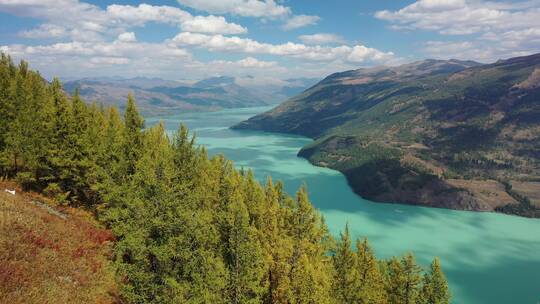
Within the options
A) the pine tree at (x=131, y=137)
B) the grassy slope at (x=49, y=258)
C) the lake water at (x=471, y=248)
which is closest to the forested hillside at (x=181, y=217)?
the pine tree at (x=131, y=137)

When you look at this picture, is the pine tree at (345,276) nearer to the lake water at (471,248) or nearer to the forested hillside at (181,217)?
the forested hillside at (181,217)

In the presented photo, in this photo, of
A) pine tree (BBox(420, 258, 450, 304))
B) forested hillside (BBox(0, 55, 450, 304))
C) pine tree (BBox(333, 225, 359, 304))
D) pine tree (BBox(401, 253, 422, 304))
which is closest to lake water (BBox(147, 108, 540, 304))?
forested hillside (BBox(0, 55, 450, 304))

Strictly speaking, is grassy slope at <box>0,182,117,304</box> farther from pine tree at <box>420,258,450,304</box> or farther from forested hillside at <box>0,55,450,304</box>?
pine tree at <box>420,258,450,304</box>

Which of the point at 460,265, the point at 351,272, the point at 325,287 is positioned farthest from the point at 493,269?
the point at 325,287

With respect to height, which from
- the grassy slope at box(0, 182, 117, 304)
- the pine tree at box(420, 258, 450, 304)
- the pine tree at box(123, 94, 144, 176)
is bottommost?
the pine tree at box(420, 258, 450, 304)

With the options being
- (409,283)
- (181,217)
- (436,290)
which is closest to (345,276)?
(409,283)

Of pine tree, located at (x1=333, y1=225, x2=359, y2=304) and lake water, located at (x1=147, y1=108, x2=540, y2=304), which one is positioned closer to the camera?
pine tree, located at (x1=333, y1=225, x2=359, y2=304)
